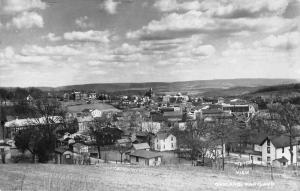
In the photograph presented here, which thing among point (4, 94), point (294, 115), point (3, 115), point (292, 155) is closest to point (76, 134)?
point (3, 115)

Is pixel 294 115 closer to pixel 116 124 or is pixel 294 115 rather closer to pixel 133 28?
pixel 116 124

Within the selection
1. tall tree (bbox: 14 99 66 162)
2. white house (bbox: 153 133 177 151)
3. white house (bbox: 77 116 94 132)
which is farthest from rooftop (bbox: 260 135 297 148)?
tall tree (bbox: 14 99 66 162)

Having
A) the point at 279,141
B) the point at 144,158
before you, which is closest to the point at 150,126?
the point at 144,158

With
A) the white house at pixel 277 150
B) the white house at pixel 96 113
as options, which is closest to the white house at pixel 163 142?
the white house at pixel 96 113

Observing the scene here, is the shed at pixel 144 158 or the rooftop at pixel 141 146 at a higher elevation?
the rooftop at pixel 141 146

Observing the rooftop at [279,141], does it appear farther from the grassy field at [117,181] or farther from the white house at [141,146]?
the grassy field at [117,181]

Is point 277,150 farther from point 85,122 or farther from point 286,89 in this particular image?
point 85,122
